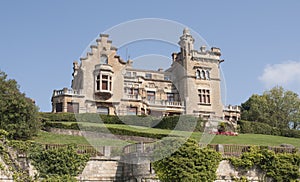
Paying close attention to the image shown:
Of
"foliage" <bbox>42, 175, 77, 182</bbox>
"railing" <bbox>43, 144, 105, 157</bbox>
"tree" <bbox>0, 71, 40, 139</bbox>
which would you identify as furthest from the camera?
"tree" <bbox>0, 71, 40, 139</bbox>

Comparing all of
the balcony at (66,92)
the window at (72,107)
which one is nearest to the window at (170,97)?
the balcony at (66,92)

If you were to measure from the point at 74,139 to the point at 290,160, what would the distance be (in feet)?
48.6

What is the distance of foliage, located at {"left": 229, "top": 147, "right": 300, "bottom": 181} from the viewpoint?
22484 millimetres

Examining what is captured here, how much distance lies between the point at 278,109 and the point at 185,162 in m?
38.9

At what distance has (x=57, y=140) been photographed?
1096 inches

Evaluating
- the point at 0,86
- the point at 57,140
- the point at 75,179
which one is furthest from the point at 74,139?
the point at 75,179

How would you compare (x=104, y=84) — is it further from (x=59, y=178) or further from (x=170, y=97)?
(x=59, y=178)

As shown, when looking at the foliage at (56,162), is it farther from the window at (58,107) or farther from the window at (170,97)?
the window at (170,97)

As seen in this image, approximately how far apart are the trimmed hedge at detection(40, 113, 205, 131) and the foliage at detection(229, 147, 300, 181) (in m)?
13.8

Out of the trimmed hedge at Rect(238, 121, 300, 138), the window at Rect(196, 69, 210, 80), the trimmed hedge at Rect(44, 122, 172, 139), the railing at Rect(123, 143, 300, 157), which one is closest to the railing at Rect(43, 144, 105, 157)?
the railing at Rect(123, 143, 300, 157)

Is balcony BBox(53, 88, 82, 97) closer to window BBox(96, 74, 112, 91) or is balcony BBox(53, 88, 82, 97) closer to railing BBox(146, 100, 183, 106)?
window BBox(96, 74, 112, 91)

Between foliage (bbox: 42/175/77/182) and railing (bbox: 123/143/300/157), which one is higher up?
railing (bbox: 123/143/300/157)

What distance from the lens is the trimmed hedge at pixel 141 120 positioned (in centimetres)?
3736

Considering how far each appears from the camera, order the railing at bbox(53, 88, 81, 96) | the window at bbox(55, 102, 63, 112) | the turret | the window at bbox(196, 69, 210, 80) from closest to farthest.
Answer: the window at bbox(55, 102, 63, 112) < the railing at bbox(53, 88, 81, 96) < the window at bbox(196, 69, 210, 80) < the turret
